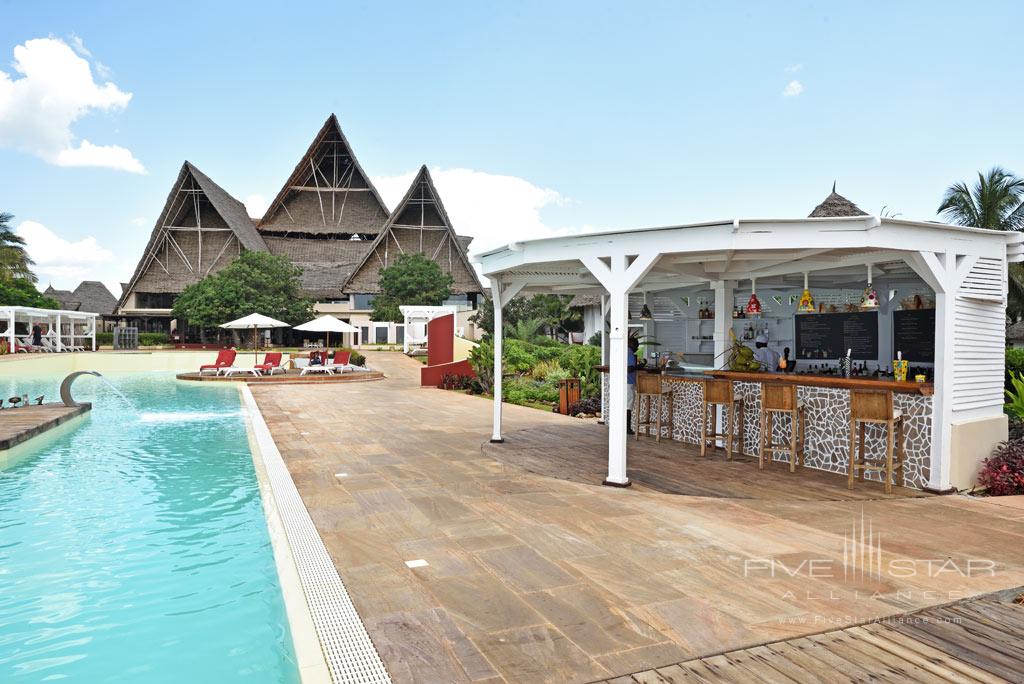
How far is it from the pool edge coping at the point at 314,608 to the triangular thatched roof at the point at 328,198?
42907 millimetres

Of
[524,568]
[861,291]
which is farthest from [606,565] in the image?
[861,291]

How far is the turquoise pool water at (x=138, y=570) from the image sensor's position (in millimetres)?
3148

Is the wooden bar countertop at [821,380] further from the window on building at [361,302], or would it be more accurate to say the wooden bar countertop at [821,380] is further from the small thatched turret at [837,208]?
the window on building at [361,302]

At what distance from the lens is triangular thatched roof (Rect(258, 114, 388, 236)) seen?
45.7m

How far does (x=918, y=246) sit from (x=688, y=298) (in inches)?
191

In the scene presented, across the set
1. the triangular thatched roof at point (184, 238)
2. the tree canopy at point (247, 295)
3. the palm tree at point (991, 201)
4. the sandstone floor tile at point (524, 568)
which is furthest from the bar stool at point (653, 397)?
the triangular thatched roof at point (184, 238)

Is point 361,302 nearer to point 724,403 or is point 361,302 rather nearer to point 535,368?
point 535,368

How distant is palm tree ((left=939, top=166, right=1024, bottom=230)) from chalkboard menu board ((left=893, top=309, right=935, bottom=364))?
19.7m

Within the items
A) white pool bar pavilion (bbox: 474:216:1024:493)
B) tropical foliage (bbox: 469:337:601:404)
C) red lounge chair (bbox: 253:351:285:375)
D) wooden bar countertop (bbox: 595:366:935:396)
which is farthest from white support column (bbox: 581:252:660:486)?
red lounge chair (bbox: 253:351:285:375)

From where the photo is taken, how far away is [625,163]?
23.0 m

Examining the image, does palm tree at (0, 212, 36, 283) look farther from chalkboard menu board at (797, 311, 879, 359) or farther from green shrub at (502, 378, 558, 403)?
chalkboard menu board at (797, 311, 879, 359)

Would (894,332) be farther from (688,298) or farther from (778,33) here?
(778,33)

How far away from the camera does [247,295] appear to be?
31938 millimetres

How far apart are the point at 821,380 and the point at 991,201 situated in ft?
72.7
